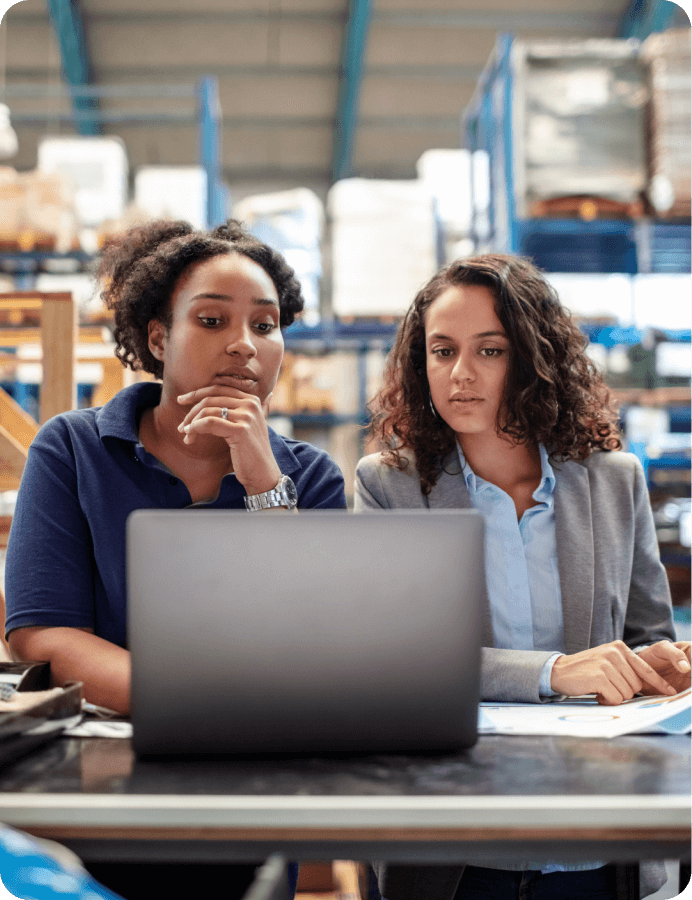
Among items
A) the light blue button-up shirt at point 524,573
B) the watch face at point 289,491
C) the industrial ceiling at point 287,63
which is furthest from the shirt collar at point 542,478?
the industrial ceiling at point 287,63

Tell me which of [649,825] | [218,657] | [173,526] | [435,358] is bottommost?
[649,825]

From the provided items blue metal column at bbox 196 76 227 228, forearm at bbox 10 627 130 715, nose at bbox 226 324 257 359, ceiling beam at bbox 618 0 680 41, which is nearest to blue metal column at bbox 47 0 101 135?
blue metal column at bbox 196 76 227 228

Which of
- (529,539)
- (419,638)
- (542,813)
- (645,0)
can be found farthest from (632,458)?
(645,0)

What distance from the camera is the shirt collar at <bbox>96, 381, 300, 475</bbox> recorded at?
142 centimetres

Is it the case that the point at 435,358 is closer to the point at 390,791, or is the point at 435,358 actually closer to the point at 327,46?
the point at 390,791

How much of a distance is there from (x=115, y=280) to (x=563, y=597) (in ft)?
3.55

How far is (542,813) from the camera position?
0.67 metres

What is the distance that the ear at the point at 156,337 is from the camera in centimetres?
164

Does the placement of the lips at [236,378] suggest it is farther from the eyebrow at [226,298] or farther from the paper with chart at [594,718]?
the paper with chart at [594,718]

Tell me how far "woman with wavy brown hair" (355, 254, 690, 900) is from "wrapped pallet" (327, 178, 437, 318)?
10.5 feet

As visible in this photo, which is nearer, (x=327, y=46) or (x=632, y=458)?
(x=632, y=458)

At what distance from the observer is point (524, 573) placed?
1499 millimetres

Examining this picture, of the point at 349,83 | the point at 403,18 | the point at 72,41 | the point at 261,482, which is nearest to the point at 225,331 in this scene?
the point at 261,482

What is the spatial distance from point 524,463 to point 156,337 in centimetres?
77
